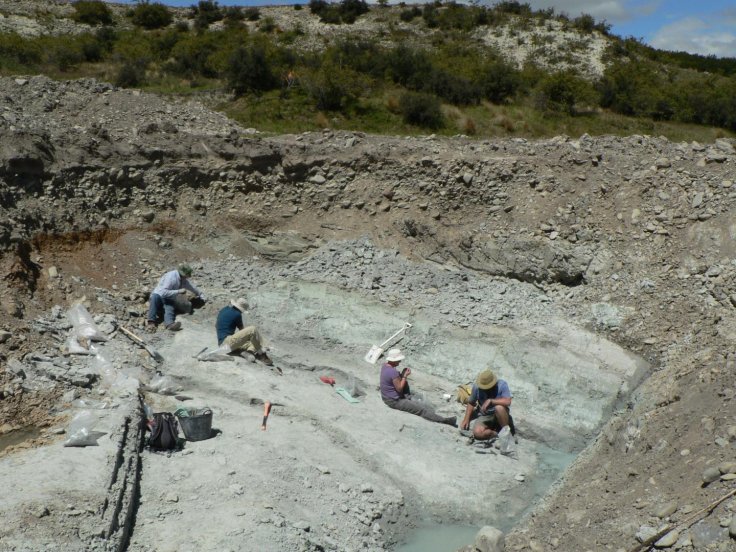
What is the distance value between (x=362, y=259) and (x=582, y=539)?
335 inches

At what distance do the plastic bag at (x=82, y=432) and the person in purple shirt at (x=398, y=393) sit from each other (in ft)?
14.2

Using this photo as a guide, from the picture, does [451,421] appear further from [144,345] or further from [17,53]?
[17,53]

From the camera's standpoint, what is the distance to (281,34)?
3234 cm

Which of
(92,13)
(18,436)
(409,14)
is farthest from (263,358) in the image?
(409,14)

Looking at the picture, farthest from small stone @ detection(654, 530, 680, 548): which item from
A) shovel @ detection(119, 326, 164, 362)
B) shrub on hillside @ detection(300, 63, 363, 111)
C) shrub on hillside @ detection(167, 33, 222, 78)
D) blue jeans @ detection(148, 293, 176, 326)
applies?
shrub on hillside @ detection(167, 33, 222, 78)

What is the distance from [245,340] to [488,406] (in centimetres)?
417

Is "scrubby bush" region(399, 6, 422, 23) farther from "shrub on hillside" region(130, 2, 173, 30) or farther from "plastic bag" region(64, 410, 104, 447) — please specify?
"plastic bag" region(64, 410, 104, 447)

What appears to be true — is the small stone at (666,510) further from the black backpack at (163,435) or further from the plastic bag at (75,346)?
the plastic bag at (75,346)

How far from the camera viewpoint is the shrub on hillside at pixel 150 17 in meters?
32.8

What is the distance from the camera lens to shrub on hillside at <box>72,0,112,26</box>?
31891 mm

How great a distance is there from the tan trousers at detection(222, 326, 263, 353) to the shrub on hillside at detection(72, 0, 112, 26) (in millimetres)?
25774

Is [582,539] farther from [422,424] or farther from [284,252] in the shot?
[284,252]

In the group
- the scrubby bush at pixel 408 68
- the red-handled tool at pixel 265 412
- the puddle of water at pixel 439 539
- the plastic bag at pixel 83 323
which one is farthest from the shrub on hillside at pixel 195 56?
the puddle of water at pixel 439 539

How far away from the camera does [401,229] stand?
50.7 ft
